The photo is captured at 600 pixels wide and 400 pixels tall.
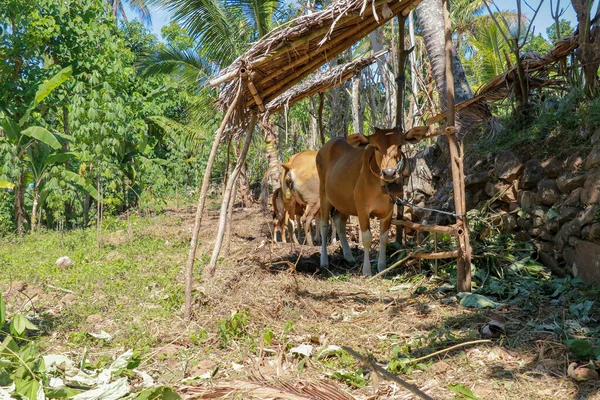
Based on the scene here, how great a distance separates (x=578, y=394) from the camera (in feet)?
11.5

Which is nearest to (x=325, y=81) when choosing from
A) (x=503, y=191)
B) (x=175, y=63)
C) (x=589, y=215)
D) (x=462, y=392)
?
(x=503, y=191)

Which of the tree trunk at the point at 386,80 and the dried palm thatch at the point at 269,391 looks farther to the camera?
→ the tree trunk at the point at 386,80

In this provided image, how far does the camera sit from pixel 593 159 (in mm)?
5547

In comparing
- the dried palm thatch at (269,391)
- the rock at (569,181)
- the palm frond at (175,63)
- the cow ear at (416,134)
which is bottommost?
the dried palm thatch at (269,391)

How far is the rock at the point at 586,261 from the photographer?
5.22 metres

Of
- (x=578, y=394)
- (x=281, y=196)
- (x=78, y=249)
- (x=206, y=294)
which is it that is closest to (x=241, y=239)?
(x=281, y=196)

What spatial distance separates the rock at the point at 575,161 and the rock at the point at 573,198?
0.28 metres

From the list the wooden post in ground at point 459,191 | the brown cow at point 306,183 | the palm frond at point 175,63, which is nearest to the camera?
the wooden post in ground at point 459,191

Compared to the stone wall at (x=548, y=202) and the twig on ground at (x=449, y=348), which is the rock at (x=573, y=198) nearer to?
the stone wall at (x=548, y=202)

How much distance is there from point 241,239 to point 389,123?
3.52 m

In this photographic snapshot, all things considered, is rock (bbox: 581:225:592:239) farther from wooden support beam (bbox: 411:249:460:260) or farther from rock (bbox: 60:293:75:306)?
rock (bbox: 60:293:75:306)

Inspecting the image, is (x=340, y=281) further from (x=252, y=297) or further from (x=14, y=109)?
(x=14, y=109)

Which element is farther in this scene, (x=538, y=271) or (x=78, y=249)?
(x=78, y=249)

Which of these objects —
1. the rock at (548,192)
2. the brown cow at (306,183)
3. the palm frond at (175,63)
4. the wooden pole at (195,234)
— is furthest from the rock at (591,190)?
the palm frond at (175,63)
